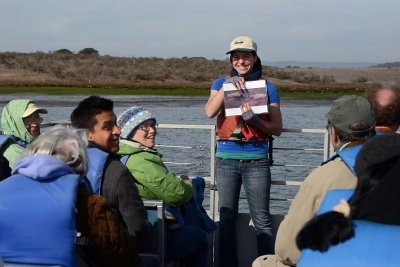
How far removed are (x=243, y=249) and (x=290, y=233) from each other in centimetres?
285

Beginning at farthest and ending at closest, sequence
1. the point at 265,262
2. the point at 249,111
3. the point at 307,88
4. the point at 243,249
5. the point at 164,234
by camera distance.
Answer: the point at 307,88 < the point at 243,249 < the point at 249,111 < the point at 164,234 < the point at 265,262

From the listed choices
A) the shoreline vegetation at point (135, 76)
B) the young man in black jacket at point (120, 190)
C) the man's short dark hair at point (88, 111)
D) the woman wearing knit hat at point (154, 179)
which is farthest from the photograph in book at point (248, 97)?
the shoreline vegetation at point (135, 76)

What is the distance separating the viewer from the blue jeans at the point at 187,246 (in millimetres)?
4758

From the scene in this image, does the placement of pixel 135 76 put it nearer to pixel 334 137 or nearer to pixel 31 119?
pixel 31 119

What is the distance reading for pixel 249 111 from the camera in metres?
5.14

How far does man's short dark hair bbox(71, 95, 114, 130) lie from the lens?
4.36m

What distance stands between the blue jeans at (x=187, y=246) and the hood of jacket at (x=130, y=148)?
0.50 meters

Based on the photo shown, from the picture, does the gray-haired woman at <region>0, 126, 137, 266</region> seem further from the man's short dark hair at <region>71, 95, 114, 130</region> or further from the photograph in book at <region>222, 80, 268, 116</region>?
the photograph in book at <region>222, 80, 268, 116</region>

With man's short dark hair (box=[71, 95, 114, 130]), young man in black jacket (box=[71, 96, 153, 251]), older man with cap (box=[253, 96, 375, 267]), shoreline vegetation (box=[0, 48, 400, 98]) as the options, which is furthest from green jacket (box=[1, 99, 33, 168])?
shoreline vegetation (box=[0, 48, 400, 98])

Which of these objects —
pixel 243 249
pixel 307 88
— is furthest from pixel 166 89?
pixel 243 249

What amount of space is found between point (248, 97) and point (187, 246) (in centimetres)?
107

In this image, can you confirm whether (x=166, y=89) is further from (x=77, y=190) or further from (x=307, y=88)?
(x=77, y=190)

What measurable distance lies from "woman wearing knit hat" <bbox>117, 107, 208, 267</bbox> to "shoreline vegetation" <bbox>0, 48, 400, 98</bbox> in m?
38.0

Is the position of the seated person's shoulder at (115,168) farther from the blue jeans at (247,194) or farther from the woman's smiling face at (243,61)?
the woman's smiling face at (243,61)
